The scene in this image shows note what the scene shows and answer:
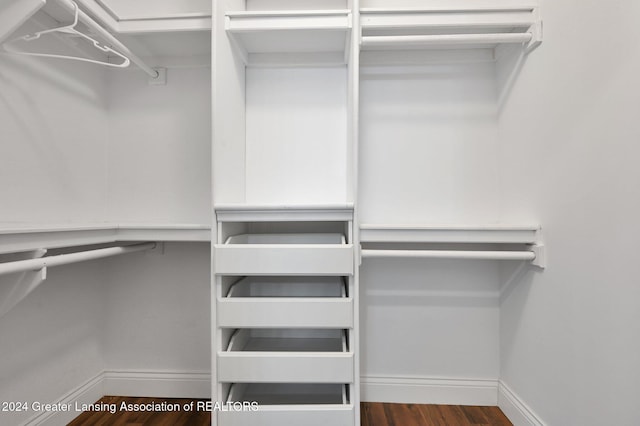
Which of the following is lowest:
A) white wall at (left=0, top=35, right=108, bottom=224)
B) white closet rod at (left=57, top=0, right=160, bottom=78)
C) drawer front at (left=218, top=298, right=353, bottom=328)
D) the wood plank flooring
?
the wood plank flooring

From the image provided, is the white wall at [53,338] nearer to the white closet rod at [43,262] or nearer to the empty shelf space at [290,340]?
the white closet rod at [43,262]

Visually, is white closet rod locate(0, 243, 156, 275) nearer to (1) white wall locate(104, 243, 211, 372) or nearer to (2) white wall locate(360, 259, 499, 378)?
(1) white wall locate(104, 243, 211, 372)

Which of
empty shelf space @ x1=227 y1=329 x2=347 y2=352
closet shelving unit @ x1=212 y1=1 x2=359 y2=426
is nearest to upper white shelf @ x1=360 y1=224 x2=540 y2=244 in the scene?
closet shelving unit @ x1=212 y1=1 x2=359 y2=426

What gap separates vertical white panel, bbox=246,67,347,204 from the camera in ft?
5.94

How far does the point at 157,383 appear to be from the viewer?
6.05 ft

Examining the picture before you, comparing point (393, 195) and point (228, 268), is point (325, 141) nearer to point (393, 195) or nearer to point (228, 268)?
point (393, 195)

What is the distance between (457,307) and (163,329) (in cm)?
166

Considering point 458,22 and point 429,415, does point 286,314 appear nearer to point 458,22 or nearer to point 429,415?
point 429,415

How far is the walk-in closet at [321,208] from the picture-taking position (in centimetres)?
116

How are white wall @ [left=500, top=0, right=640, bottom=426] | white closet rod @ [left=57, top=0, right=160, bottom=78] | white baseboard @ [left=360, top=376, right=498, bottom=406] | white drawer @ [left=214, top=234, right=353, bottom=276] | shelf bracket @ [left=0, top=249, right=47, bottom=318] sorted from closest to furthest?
white wall @ [left=500, top=0, right=640, bottom=426] < shelf bracket @ [left=0, top=249, right=47, bottom=318] < white closet rod @ [left=57, top=0, right=160, bottom=78] < white drawer @ [left=214, top=234, right=353, bottom=276] < white baseboard @ [left=360, top=376, right=498, bottom=406]

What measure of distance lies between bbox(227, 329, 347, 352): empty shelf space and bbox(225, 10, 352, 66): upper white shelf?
140 cm

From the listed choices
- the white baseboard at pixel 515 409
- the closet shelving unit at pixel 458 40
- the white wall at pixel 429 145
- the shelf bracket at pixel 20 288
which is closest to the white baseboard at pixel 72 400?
the shelf bracket at pixel 20 288

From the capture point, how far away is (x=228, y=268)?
4.42 ft

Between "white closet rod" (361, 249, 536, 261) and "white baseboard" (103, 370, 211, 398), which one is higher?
"white closet rod" (361, 249, 536, 261)
